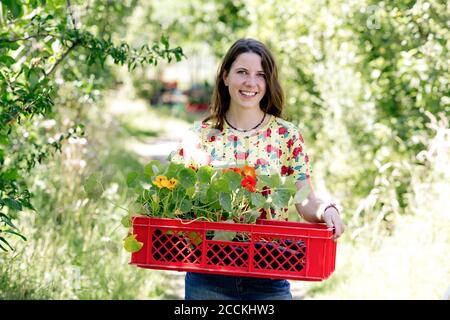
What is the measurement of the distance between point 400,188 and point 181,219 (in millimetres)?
4619

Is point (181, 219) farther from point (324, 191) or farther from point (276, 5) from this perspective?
point (276, 5)

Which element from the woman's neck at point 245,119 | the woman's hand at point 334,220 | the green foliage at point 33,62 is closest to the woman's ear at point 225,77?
the woman's neck at point 245,119

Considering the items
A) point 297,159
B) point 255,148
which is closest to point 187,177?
point 255,148

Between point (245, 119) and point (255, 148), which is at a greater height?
point (245, 119)

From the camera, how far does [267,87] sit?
12.3 ft

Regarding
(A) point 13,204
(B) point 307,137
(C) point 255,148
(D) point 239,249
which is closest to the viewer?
(D) point 239,249

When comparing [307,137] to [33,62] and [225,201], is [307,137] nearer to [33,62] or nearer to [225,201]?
[33,62]

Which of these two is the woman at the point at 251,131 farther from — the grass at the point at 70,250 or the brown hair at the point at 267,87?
the grass at the point at 70,250

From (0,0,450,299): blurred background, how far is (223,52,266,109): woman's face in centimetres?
83

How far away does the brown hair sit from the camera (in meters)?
3.73

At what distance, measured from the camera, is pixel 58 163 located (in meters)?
7.47

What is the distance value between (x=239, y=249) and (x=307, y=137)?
21.3 feet

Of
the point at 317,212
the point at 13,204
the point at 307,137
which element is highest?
the point at 307,137

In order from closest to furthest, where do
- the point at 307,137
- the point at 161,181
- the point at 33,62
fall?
the point at 161,181, the point at 33,62, the point at 307,137
